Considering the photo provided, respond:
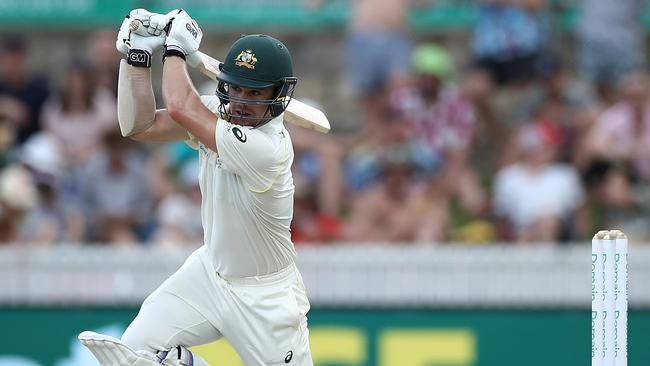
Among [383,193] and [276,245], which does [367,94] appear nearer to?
[383,193]

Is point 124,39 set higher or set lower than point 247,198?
higher

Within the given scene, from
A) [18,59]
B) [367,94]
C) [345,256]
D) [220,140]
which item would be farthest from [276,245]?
[18,59]

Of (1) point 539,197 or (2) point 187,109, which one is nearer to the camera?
(2) point 187,109

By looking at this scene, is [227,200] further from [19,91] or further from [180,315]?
[19,91]

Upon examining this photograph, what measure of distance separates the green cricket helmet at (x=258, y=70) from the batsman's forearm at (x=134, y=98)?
1.28ft

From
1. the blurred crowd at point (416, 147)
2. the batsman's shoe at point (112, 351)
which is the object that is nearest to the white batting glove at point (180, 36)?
the batsman's shoe at point (112, 351)

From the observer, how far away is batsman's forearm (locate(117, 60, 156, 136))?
Result: 6027 millimetres

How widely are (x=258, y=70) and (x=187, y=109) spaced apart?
1.21ft

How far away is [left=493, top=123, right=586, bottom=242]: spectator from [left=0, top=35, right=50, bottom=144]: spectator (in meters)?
4.05

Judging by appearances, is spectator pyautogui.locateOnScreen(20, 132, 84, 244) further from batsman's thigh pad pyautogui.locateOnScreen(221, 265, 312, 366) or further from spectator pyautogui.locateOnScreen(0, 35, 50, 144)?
batsman's thigh pad pyautogui.locateOnScreen(221, 265, 312, 366)

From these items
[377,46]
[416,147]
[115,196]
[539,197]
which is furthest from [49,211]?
[539,197]

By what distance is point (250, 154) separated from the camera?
5.75m

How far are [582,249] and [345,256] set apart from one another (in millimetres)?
1691

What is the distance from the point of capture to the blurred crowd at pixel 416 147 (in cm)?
974
